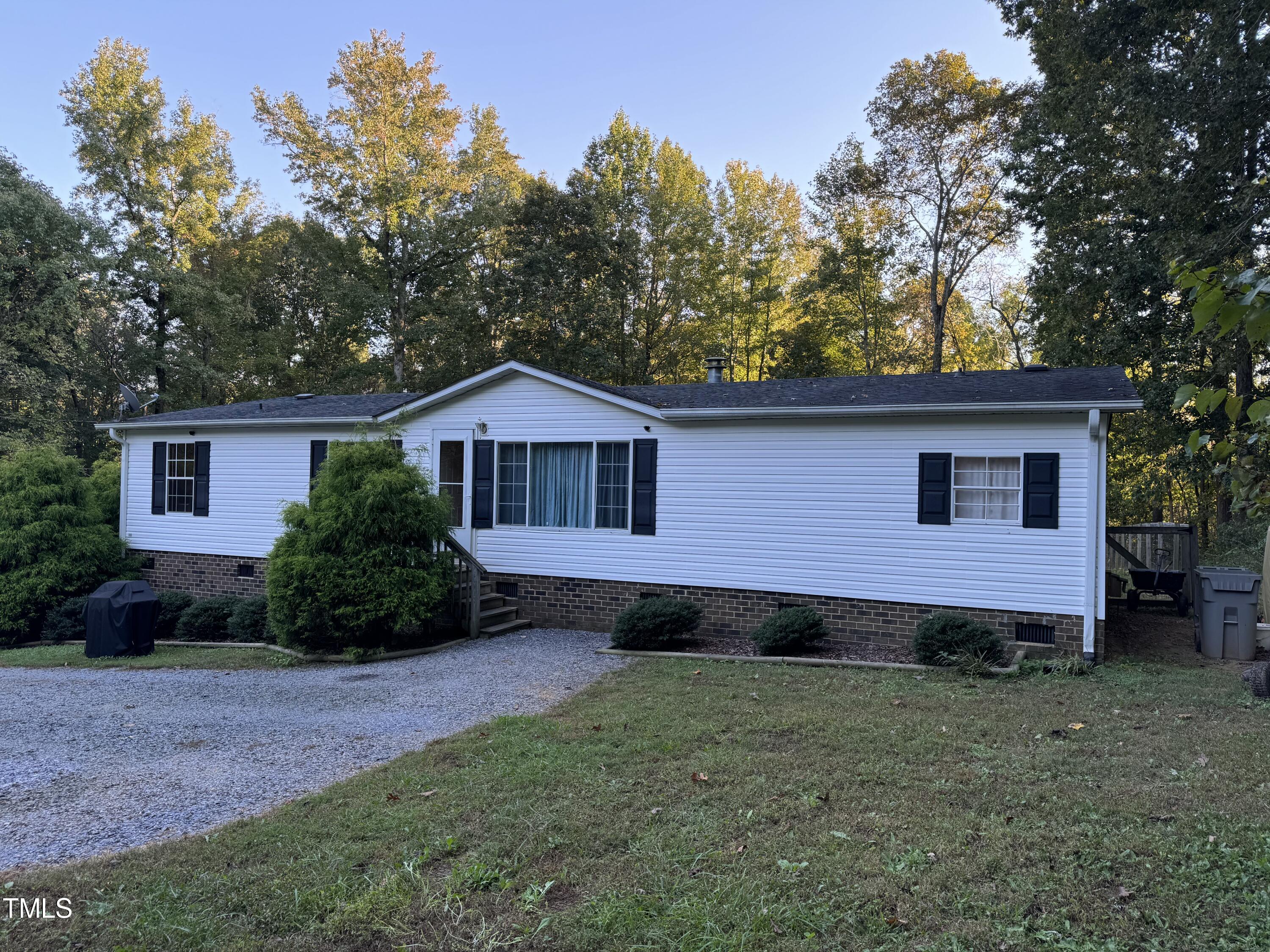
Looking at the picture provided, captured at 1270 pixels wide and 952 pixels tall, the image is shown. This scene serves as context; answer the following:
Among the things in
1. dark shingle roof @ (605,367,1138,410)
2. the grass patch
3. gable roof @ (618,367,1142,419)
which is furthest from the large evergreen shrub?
gable roof @ (618,367,1142,419)

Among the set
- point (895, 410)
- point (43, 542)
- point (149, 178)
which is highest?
point (149, 178)

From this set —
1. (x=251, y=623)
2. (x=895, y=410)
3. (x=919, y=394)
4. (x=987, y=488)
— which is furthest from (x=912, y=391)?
(x=251, y=623)

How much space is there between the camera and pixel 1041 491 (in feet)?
28.8

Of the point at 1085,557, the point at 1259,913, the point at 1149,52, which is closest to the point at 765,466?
the point at 1085,557

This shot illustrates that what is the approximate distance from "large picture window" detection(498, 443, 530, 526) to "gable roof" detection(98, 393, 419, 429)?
77.4 inches

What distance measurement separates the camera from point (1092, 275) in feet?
54.5

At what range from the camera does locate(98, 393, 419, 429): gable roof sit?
13008 mm

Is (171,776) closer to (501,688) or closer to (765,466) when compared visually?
(501,688)

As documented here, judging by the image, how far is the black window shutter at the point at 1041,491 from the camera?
874cm

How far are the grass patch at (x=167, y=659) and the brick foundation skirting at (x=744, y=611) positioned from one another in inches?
133

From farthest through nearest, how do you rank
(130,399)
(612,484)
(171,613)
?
(130,399)
(171,613)
(612,484)

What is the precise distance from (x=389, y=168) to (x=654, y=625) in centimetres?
2237

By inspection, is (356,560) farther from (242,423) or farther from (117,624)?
(242,423)

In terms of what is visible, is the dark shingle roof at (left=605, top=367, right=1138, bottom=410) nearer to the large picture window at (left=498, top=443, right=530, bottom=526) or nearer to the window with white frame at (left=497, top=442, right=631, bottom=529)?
the window with white frame at (left=497, top=442, right=631, bottom=529)
